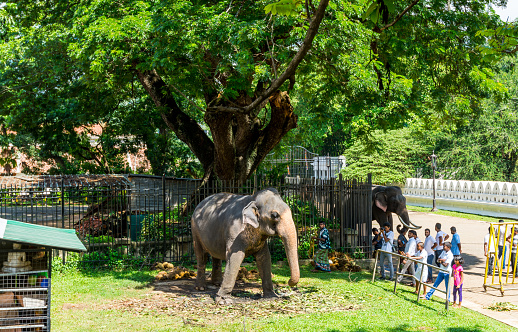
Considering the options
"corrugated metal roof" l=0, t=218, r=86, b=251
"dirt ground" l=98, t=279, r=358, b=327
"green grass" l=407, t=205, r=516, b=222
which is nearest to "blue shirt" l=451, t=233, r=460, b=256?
"dirt ground" l=98, t=279, r=358, b=327

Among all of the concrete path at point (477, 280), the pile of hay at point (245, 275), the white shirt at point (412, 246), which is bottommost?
the concrete path at point (477, 280)

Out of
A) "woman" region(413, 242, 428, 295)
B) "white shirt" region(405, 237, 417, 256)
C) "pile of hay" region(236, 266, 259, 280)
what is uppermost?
"white shirt" region(405, 237, 417, 256)

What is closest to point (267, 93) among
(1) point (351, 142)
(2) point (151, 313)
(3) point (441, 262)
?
(2) point (151, 313)

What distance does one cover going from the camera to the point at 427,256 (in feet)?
42.6

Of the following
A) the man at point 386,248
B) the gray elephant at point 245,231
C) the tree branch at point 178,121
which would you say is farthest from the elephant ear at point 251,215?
the tree branch at point 178,121

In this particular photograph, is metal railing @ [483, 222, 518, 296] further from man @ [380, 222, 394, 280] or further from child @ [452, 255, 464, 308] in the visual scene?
man @ [380, 222, 394, 280]

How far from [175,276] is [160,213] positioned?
3539 mm

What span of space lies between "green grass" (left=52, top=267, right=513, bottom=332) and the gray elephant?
70 centimetres

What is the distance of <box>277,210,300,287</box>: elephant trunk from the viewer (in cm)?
1005

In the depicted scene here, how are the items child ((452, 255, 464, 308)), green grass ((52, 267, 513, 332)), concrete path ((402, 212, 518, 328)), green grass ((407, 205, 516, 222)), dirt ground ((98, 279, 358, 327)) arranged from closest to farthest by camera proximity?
green grass ((52, 267, 513, 332)) < dirt ground ((98, 279, 358, 327)) < concrete path ((402, 212, 518, 328)) < child ((452, 255, 464, 308)) < green grass ((407, 205, 516, 222))

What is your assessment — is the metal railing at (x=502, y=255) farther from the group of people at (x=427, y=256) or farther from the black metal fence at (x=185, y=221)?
the black metal fence at (x=185, y=221)

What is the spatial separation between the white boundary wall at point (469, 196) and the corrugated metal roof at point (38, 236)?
88.7 feet

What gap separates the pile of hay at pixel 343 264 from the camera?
47.3 feet

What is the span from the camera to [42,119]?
21.0m
